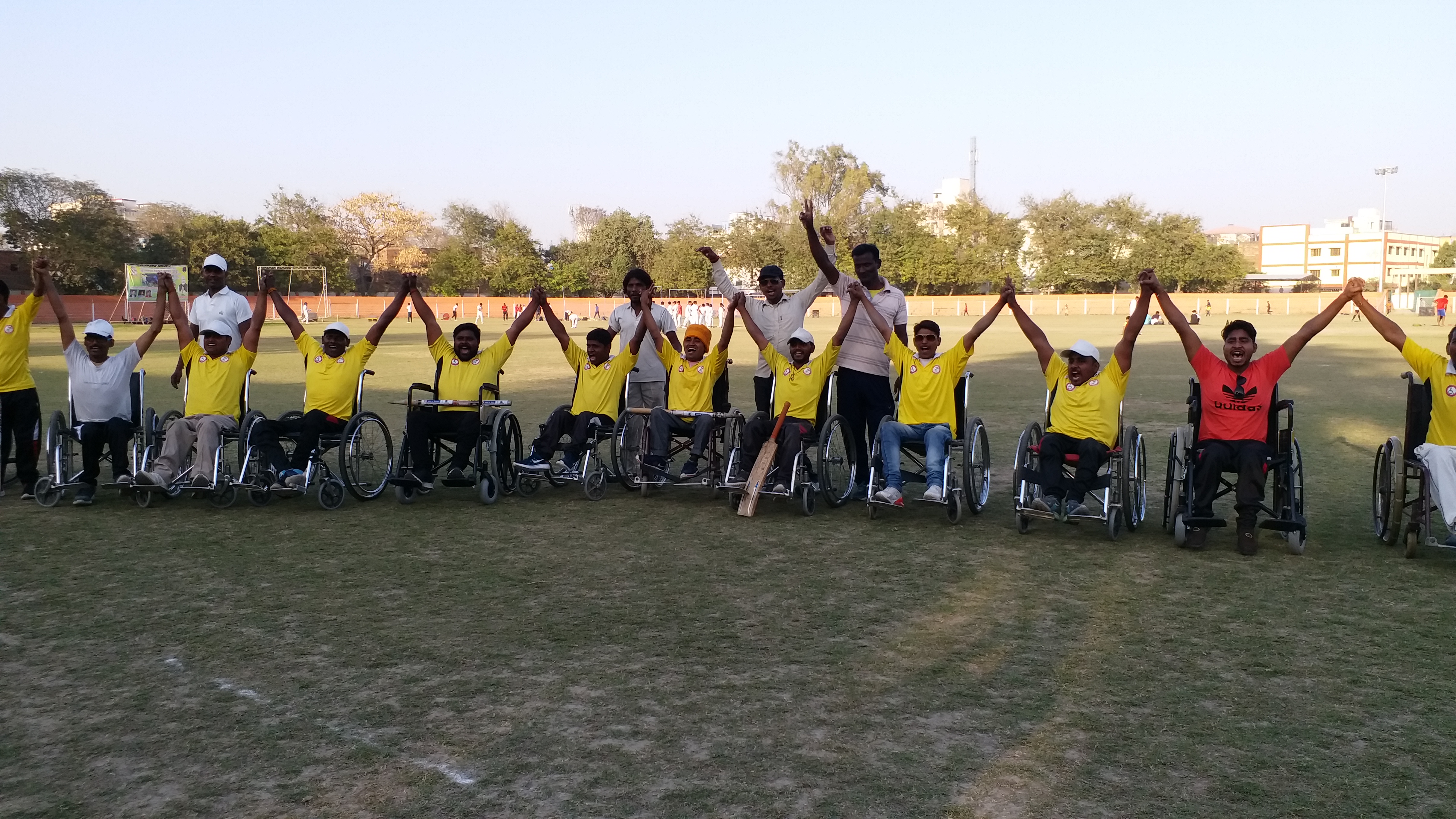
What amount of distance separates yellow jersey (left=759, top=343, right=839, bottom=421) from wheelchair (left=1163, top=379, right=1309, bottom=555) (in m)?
2.24

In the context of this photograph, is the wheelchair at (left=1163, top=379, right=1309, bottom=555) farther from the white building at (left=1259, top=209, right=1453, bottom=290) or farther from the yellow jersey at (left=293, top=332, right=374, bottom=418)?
the white building at (left=1259, top=209, right=1453, bottom=290)

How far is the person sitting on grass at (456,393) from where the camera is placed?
7617 mm

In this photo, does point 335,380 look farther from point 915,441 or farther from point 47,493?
point 915,441

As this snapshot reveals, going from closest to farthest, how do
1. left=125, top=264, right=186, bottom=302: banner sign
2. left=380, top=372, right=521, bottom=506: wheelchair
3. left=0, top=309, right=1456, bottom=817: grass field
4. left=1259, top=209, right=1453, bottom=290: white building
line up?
1. left=0, top=309, right=1456, bottom=817: grass field
2. left=380, top=372, right=521, bottom=506: wheelchair
3. left=125, top=264, right=186, bottom=302: banner sign
4. left=1259, top=209, right=1453, bottom=290: white building

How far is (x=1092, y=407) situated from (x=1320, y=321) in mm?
1314

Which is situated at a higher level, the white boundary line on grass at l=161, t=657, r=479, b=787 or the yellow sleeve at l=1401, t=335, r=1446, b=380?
the yellow sleeve at l=1401, t=335, r=1446, b=380

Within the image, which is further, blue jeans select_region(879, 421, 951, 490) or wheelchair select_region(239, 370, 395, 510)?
wheelchair select_region(239, 370, 395, 510)

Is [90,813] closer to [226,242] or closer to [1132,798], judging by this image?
[1132,798]

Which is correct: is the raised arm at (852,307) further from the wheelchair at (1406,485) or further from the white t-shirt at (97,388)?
the white t-shirt at (97,388)

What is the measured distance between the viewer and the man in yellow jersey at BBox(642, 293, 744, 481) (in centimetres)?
777

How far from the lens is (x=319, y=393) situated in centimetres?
769

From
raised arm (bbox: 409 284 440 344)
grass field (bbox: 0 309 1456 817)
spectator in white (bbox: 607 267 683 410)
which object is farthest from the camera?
spectator in white (bbox: 607 267 683 410)

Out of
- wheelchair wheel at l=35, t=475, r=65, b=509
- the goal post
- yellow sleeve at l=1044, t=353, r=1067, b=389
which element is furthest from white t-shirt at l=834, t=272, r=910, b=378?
the goal post

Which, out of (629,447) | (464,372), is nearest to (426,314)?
(464,372)
